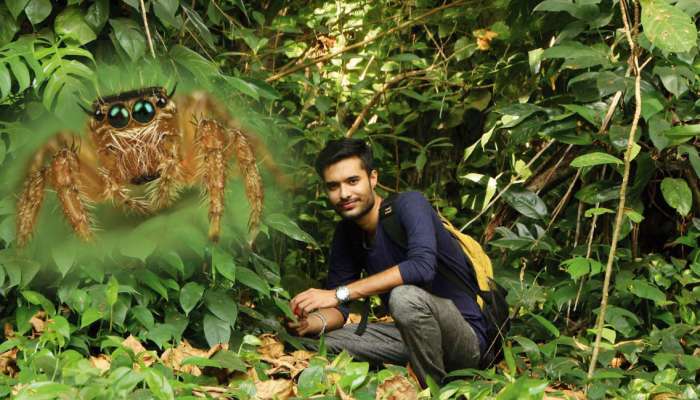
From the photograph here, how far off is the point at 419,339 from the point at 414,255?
0.33 meters

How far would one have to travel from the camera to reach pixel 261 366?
11.7 ft

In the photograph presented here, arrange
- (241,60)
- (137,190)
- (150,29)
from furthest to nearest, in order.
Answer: (241,60) → (150,29) → (137,190)

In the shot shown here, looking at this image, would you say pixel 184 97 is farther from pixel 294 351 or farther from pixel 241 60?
pixel 241 60

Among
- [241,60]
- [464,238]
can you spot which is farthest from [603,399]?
[241,60]

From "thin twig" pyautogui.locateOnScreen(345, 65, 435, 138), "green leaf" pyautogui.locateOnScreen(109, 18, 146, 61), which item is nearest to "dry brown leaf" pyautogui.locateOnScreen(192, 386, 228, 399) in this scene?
"green leaf" pyautogui.locateOnScreen(109, 18, 146, 61)

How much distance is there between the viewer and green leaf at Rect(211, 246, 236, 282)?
3631mm

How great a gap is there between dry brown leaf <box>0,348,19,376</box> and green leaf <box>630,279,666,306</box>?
8.64ft

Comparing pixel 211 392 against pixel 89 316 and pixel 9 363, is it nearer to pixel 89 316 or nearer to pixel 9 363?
pixel 89 316

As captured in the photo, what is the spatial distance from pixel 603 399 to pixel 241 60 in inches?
115

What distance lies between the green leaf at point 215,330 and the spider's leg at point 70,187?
0.64 m

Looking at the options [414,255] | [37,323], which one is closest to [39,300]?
[37,323]

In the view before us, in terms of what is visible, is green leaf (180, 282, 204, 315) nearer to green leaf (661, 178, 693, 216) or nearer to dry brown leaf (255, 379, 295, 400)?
dry brown leaf (255, 379, 295, 400)

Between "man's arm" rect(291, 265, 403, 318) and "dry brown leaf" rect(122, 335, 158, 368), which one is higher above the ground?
"dry brown leaf" rect(122, 335, 158, 368)

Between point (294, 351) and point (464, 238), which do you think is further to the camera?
point (464, 238)
